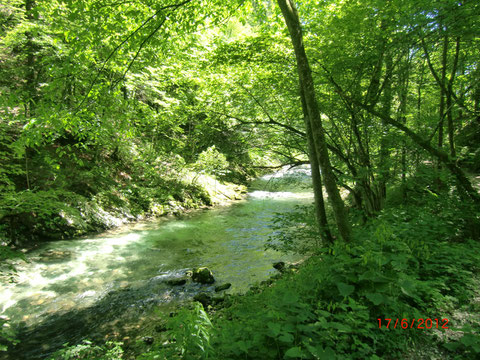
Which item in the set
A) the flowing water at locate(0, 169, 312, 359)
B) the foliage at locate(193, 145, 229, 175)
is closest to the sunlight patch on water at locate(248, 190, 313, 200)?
the foliage at locate(193, 145, 229, 175)

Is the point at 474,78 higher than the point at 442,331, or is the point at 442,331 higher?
the point at 474,78

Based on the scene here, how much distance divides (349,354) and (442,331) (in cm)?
109

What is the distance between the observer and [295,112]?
6473 mm

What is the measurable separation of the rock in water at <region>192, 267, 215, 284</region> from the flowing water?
0.17 metres

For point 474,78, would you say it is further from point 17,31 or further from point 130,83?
point 17,31

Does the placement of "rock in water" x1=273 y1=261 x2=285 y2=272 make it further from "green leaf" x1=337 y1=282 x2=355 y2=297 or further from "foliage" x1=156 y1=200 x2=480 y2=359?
"green leaf" x1=337 y1=282 x2=355 y2=297

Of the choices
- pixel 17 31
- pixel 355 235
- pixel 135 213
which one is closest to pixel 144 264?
pixel 135 213

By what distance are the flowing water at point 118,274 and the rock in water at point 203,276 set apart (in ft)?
0.56

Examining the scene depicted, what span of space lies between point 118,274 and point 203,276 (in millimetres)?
2410

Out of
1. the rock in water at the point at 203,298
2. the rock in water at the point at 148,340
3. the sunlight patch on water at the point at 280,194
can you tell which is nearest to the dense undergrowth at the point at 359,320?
the rock in water at the point at 148,340

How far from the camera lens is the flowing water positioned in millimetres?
4871

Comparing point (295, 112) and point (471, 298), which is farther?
point (295, 112)

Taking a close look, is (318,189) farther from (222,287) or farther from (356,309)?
(222,287)

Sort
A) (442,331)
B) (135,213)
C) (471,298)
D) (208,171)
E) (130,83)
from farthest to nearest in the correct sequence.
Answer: (208,171) < (135,213) < (130,83) < (471,298) < (442,331)
